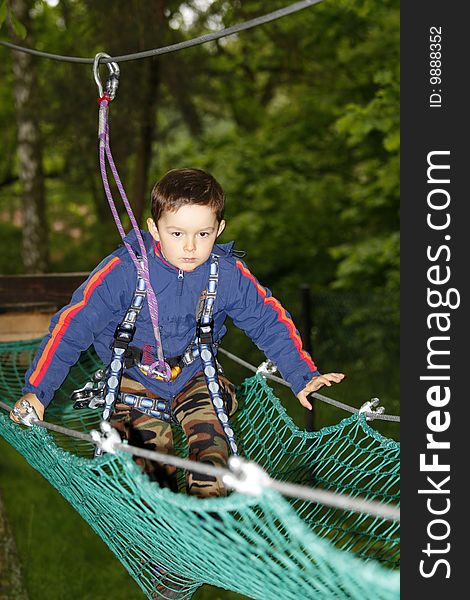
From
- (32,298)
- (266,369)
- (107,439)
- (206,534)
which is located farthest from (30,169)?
(206,534)

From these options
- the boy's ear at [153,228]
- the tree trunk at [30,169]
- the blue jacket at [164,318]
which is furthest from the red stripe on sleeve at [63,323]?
the tree trunk at [30,169]

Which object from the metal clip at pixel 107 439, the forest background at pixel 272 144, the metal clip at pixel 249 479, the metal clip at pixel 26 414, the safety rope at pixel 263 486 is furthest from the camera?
the forest background at pixel 272 144

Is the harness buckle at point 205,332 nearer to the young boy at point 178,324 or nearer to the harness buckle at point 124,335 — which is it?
the young boy at point 178,324

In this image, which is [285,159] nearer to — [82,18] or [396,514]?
[82,18]

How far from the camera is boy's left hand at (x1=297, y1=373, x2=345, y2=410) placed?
79.5 inches

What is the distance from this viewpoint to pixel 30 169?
222 inches

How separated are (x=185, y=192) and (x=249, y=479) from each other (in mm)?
860

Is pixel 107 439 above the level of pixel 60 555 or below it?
above

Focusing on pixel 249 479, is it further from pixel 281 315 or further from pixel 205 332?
pixel 281 315

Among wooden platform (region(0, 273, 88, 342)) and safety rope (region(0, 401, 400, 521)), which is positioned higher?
wooden platform (region(0, 273, 88, 342))

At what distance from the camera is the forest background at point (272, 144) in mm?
5398

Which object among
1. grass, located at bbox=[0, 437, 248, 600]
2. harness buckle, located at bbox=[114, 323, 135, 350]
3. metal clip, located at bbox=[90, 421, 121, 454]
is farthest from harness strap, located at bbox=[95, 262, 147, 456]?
grass, located at bbox=[0, 437, 248, 600]

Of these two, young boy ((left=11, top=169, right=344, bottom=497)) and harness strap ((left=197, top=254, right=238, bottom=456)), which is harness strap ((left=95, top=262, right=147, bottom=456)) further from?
harness strap ((left=197, top=254, right=238, bottom=456))

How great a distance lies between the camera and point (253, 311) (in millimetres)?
2172
